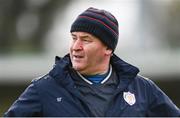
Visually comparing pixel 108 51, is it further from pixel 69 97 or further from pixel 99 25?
pixel 69 97

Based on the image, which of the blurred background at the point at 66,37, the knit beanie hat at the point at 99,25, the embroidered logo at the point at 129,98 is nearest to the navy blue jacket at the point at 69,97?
the embroidered logo at the point at 129,98

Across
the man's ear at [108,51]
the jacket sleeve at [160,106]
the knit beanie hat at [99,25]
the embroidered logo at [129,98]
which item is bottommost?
the jacket sleeve at [160,106]

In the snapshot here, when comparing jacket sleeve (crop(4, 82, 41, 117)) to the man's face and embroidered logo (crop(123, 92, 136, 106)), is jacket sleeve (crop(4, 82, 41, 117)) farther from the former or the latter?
embroidered logo (crop(123, 92, 136, 106))

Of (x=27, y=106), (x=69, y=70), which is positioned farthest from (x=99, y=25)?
(x=27, y=106)

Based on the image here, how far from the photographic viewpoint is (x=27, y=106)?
639 cm

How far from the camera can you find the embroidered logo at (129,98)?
6578 mm

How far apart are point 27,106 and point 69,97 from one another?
0.28m

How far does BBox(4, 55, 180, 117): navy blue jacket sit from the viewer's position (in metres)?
6.39

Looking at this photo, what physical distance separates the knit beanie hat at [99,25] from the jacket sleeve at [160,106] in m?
0.44

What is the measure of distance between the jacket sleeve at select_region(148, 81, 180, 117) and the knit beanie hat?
442mm

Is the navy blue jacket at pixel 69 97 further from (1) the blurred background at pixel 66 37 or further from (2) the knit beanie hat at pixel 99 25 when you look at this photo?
(1) the blurred background at pixel 66 37

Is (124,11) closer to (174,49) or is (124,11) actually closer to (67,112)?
(174,49)

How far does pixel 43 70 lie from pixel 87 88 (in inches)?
347

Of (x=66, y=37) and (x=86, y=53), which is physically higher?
(x=86, y=53)
